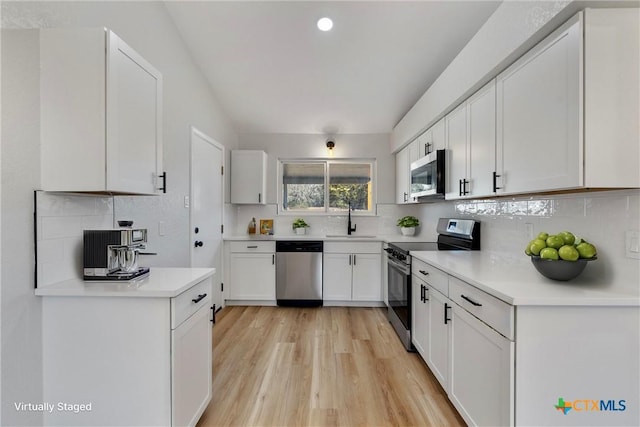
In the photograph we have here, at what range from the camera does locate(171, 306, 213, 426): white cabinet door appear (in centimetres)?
145

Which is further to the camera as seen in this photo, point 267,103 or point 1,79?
point 267,103

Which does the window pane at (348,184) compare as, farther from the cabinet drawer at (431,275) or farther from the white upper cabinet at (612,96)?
the white upper cabinet at (612,96)

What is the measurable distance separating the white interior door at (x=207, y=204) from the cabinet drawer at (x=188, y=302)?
1.37 m

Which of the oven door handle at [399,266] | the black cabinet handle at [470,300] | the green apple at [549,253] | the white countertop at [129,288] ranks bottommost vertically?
the oven door handle at [399,266]

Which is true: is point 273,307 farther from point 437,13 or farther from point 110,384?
point 437,13

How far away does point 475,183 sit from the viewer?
2.20 meters

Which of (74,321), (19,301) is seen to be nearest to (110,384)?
(74,321)

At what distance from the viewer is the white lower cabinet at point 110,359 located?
142 centimetres

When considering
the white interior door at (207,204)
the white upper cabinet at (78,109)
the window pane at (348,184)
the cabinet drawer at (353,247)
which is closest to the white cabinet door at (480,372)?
the white upper cabinet at (78,109)

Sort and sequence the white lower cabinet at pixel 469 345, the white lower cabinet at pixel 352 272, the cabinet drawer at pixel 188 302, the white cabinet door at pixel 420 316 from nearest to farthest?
the white lower cabinet at pixel 469 345 → the cabinet drawer at pixel 188 302 → the white cabinet door at pixel 420 316 → the white lower cabinet at pixel 352 272

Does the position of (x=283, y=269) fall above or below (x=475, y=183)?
below

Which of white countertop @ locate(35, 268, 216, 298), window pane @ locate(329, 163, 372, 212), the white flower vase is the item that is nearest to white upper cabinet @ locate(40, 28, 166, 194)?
white countertop @ locate(35, 268, 216, 298)

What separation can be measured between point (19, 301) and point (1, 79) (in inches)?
38.0

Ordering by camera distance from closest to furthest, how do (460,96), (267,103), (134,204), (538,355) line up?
(538,355)
(134,204)
(460,96)
(267,103)
